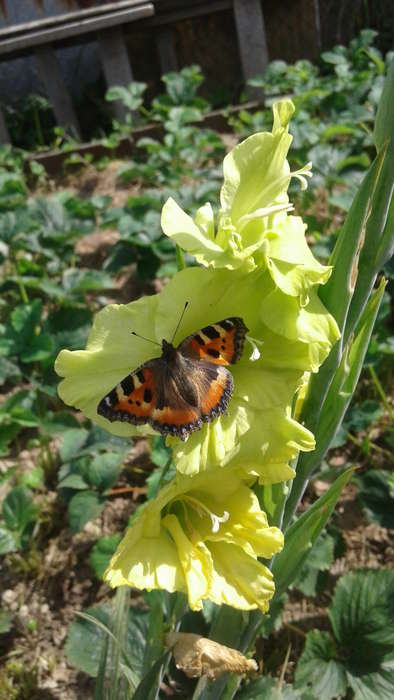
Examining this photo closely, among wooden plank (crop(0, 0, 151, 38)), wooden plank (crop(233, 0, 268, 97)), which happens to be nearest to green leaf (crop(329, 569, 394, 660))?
wooden plank (crop(233, 0, 268, 97))

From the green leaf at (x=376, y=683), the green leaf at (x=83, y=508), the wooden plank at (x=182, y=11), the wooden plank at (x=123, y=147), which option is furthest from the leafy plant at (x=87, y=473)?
the wooden plank at (x=182, y=11)

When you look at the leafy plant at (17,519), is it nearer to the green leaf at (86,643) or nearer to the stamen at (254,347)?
the green leaf at (86,643)

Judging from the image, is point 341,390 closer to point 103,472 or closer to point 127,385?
point 127,385

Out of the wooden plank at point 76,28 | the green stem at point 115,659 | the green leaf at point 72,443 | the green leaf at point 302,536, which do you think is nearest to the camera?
the green leaf at point 302,536

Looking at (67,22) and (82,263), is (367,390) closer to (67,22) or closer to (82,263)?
(82,263)

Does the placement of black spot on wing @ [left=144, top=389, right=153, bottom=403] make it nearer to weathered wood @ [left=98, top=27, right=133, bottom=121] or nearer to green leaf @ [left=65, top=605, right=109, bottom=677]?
green leaf @ [left=65, top=605, right=109, bottom=677]

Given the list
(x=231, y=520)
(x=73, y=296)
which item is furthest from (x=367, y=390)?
(x=231, y=520)
